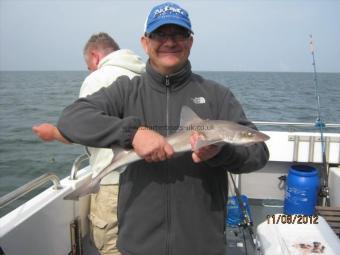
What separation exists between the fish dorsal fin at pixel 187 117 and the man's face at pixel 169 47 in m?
0.29

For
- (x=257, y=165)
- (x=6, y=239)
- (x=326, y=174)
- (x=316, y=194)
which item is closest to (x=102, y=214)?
(x=6, y=239)

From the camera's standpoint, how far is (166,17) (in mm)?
2293

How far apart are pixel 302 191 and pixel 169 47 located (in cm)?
388

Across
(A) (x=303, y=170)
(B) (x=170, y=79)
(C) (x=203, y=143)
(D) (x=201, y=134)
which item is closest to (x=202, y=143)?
(C) (x=203, y=143)

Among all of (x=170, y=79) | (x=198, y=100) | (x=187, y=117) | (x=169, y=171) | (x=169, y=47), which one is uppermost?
(x=169, y=47)

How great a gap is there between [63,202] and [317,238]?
2528mm

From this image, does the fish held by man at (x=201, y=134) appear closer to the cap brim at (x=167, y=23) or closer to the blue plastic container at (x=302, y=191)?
the cap brim at (x=167, y=23)

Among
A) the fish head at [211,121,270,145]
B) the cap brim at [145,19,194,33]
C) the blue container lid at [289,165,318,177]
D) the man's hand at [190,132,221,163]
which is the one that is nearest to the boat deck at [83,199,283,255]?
the blue container lid at [289,165,318,177]

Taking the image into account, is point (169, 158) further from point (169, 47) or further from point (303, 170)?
point (303, 170)

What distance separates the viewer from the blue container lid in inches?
215

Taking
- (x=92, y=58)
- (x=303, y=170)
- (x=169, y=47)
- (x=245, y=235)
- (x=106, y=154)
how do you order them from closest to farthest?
(x=169, y=47)
(x=106, y=154)
(x=92, y=58)
(x=245, y=235)
(x=303, y=170)

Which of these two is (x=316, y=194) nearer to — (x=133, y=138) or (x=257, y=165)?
(x=257, y=165)

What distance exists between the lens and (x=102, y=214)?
3.96 m
